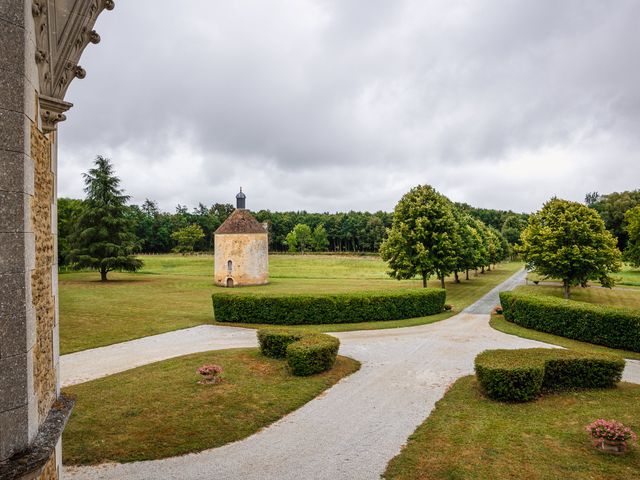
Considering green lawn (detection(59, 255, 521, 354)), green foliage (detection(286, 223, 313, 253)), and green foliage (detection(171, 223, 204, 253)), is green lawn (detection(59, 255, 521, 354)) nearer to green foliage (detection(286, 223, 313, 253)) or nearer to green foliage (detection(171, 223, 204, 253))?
green foliage (detection(171, 223, 204, 253))

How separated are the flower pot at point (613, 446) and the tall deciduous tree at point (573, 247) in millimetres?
21175

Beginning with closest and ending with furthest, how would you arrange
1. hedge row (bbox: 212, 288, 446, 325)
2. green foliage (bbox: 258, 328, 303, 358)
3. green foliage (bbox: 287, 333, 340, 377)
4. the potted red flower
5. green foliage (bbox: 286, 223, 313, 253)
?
the potted red flower → green foliage (bbox: 287, 333, 340, 377) → green foliage (bbox: 258, 328, 303, 358) → hedge row (bbox: 212, 288, 446, 325) → green foliage (bbox: 286, 223, 313, 253)

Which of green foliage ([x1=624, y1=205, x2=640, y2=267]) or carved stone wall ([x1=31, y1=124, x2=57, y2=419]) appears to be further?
green foliage ([x1=624, y1=205, x2=640, y2=267])

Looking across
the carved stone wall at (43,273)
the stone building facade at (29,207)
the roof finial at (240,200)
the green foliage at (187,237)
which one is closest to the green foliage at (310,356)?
the carved stone wall at (43,273)

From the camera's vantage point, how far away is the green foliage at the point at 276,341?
1577cm

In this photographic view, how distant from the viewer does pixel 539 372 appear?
1167 centimetres

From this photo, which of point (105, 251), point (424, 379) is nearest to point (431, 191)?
point (424, 379)

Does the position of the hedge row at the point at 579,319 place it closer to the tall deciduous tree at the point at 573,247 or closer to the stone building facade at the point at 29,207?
the tall deciduous tree at the point at 573,247

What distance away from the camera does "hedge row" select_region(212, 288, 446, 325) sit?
75.6 feet

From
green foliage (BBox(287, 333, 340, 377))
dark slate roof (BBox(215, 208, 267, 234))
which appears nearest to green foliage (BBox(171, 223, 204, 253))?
dark slate roof (BBox(215, 208, 267, 234))

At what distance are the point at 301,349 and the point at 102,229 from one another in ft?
122

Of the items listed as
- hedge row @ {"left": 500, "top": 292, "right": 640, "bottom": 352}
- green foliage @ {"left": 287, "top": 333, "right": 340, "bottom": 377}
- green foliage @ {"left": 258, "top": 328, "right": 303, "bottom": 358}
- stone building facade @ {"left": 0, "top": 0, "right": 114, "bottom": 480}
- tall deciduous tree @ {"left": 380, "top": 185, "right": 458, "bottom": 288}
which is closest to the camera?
stone building facade @ {"left": 0, "top": 0, "right": 114, "bottom": 480}

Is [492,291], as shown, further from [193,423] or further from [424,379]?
[193,423]

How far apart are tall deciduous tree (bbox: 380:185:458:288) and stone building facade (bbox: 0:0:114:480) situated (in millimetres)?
27704
